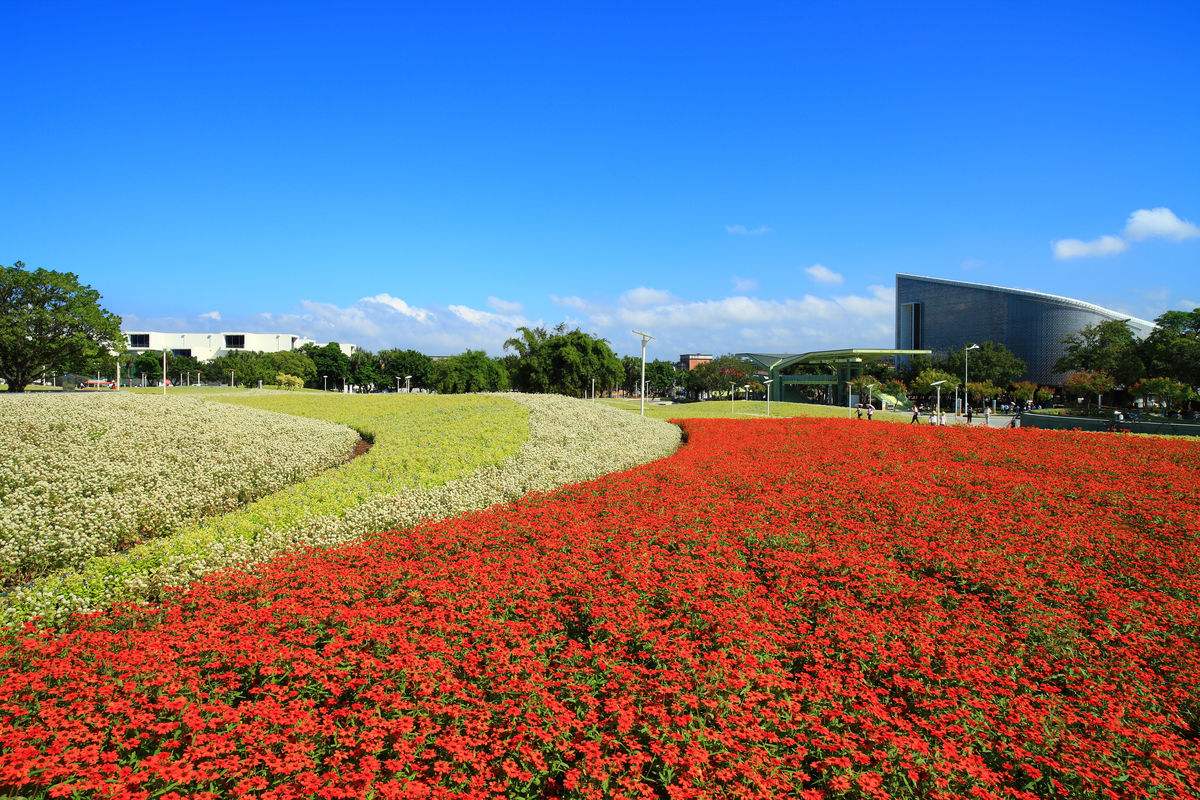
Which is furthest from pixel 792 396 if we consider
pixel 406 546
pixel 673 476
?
pixel 406 546

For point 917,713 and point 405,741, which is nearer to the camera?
point 405,741

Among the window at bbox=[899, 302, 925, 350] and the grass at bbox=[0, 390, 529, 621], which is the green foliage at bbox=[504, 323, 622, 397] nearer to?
the grass at bbox=[0, 390, 529, 621]

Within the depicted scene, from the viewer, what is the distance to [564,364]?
47.7 meters

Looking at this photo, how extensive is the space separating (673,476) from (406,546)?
5.51 meters

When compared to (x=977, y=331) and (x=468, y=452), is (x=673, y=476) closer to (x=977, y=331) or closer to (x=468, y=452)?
(x=468, y=452)

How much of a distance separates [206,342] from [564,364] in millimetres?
106298

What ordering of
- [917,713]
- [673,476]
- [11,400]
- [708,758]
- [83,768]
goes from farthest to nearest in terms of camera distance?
[11,400] < [673,476] < [917,713] < [708,758] < [83,768]

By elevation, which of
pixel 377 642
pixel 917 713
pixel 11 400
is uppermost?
pixel 11 400

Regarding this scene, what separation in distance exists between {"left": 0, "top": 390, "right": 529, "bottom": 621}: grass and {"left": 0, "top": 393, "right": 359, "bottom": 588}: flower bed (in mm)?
625

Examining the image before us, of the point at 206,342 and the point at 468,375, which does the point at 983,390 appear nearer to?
the point at 468,375

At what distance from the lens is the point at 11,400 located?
12.9 m

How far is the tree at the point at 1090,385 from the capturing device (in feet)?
171

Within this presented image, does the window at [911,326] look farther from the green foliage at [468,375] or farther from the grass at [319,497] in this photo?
the grass at [319,497]

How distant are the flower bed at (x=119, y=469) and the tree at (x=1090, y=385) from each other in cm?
6130
